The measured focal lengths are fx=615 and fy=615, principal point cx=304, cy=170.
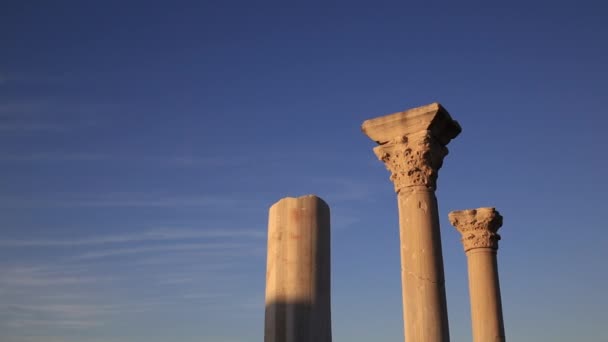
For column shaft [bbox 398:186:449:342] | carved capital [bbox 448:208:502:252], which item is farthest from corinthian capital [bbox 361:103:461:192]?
carved capital [bbox 448:208:502:252]

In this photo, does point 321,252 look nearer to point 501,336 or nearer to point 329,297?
point 329,297

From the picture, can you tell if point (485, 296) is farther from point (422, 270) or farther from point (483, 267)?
point (422, 270)

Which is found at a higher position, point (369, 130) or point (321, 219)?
point (369, 130)

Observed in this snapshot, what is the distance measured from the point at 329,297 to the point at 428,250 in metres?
9.24

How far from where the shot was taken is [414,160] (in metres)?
16.8

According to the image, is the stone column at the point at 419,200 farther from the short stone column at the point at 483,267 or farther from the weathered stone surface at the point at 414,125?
the short stone column at the point at 483,267

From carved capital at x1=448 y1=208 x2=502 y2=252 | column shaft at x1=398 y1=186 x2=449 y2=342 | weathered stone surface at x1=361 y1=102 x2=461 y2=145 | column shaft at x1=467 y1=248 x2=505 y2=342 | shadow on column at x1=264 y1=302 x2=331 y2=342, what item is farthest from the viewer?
carved capital at x1=448 y1=208 x2=502 y2=252

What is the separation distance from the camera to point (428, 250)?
16.0 m

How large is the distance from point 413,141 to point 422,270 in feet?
11.7

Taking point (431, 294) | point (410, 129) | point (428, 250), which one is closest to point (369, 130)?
point (410, 129)

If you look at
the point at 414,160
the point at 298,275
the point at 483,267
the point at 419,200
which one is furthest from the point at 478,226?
the point at 298,275

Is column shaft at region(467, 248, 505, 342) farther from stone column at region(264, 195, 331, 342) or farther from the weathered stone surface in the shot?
stone column at region(264, 195, 331, 342)

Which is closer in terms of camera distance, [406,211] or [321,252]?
[321,252]

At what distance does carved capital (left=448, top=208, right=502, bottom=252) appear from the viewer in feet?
85.9
